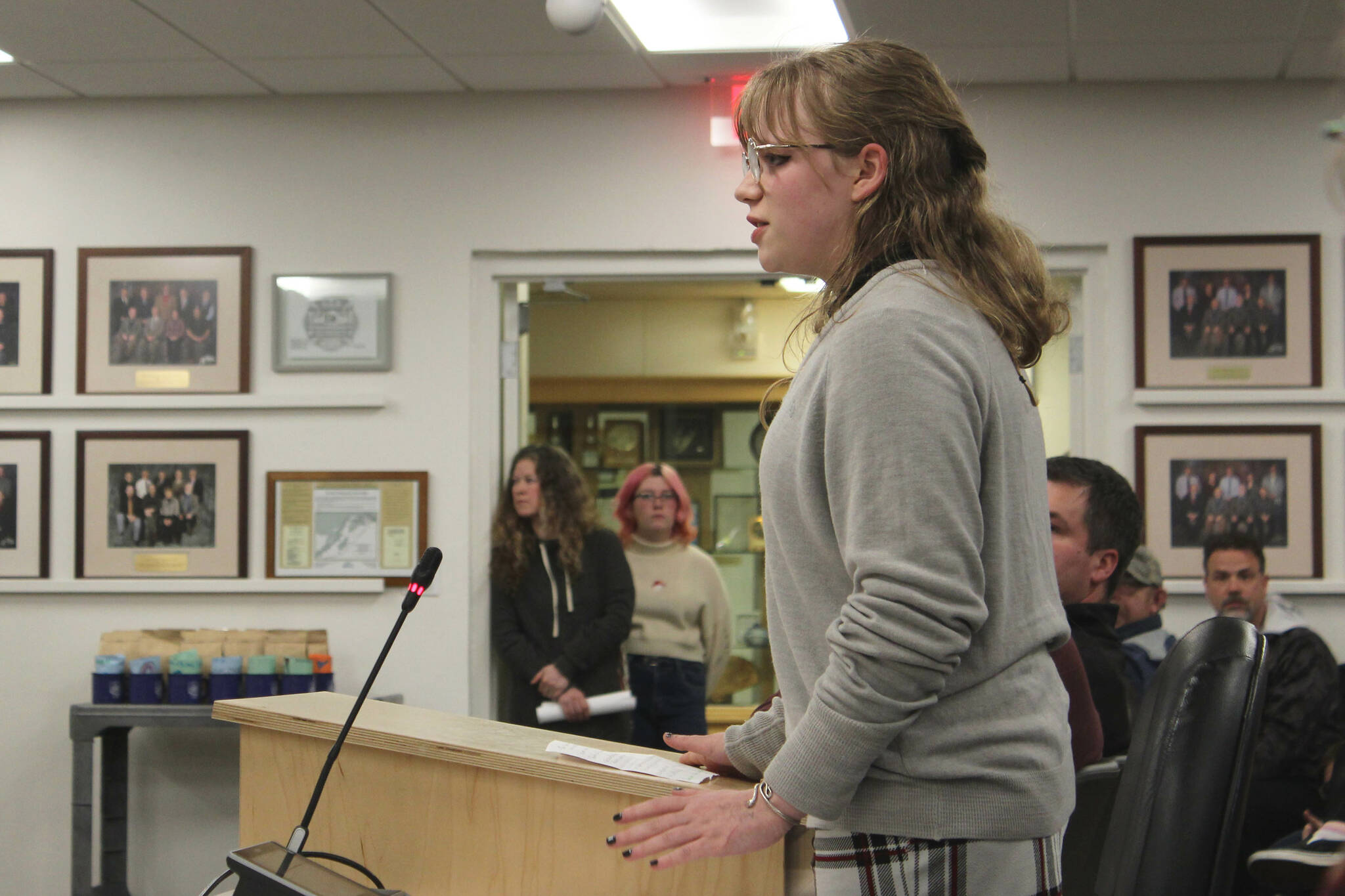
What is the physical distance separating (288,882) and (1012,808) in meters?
0.71

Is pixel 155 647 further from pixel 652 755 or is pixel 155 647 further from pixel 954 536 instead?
pixel 954 536

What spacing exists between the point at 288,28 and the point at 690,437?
9.87ft

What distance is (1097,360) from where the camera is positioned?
3.63 m

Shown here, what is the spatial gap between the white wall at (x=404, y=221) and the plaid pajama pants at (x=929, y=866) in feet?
9.28

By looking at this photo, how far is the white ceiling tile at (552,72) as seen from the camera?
11.2ft

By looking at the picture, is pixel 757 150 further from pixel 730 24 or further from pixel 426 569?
pixel 730 24

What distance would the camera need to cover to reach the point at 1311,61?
11.1ft

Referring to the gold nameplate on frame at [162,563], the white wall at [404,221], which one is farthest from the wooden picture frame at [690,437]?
the gold nameplate on frame at [162,563]

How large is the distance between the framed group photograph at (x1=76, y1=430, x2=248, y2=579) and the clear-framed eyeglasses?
298 centimetres

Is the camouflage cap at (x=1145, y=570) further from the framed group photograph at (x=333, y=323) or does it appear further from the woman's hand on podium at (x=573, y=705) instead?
the framed group photograph at (x=333, y=323)

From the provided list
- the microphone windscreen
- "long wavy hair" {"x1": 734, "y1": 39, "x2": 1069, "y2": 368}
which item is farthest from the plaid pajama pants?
the microphone windscreen

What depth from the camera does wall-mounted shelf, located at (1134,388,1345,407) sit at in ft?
11.5

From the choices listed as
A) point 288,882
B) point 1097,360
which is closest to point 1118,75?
point 1097,360

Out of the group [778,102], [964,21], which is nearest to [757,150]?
[778,102]
